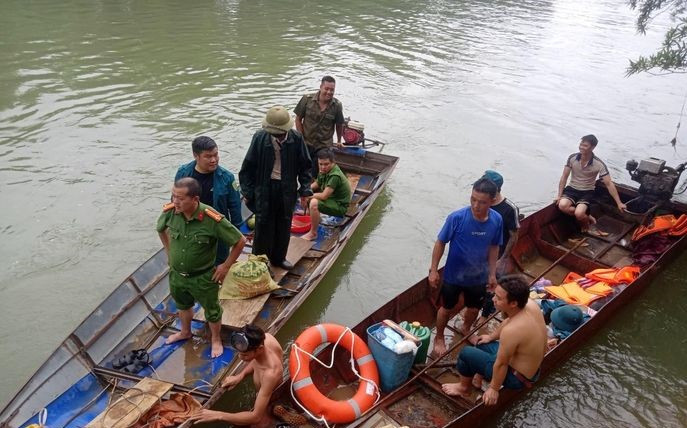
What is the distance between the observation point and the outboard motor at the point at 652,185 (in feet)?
30.2

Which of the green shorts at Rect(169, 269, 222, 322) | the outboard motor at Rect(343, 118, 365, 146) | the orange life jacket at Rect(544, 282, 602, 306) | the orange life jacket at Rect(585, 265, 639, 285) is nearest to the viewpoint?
the green shorts at Rect(169, 269, 222, 322)

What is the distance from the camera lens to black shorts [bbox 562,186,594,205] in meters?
9.32

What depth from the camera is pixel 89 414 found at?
5.12m

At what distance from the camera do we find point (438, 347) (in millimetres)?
6422

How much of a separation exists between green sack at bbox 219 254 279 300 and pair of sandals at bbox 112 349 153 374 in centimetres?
118

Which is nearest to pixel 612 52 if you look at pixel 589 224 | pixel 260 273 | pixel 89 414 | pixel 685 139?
pixel 685 139

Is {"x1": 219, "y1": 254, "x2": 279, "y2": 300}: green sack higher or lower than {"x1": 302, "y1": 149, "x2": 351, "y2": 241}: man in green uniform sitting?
lower

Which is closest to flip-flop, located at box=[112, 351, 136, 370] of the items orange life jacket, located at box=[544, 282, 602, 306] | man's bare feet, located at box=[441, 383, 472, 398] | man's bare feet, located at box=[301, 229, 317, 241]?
man's bare feet, located at box=[301, 229, 317, 241]

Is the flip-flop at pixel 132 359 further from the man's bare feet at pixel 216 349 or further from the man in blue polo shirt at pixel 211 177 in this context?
the man in blue polo shirt at pixel 211 177

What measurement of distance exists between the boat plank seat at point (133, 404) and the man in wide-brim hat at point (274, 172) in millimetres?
2468

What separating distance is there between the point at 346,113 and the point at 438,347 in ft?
33.7

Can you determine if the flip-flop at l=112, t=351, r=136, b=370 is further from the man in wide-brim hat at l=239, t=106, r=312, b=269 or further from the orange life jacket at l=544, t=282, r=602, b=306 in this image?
the orange life jacket at l=544, t=282, r=602, b=306

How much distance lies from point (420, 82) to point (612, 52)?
12.5m

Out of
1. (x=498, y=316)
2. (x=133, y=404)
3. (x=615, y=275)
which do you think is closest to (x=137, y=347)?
(x=133, y=404)
